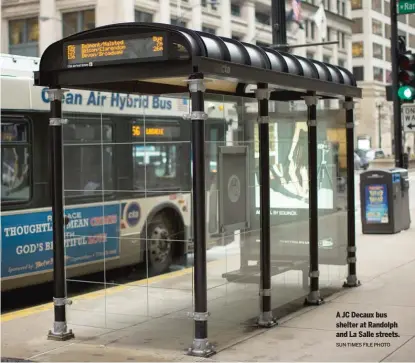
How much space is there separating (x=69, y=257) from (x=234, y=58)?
307 cm

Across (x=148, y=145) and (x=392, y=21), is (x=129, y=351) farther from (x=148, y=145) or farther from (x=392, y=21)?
(x=392, y=21)

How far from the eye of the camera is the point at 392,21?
648 inches

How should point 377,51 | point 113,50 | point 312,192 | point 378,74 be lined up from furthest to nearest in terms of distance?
1. point 378,74
2. point 377,51
3. point 312,192
4. point 113,50

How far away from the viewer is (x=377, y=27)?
74.1 meters

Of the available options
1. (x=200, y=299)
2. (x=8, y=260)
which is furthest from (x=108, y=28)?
(x=8, y=260)

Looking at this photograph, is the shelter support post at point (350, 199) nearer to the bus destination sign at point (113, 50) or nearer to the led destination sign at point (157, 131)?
the led destination sign at point (157, 131)

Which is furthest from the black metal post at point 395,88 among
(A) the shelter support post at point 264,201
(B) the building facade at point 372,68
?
(B) the building facade at point 372,68

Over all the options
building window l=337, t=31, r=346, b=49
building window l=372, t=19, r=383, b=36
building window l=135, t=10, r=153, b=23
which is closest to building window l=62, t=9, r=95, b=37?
building window l=135, t=10, r=153, b=23

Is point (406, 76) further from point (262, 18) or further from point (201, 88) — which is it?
point (262, 18)

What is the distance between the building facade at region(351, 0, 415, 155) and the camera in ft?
233

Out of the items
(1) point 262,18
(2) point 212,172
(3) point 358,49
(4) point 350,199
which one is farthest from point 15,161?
(3) point 358,49

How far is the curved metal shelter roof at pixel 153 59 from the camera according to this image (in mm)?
5988

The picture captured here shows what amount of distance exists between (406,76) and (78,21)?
18933mm

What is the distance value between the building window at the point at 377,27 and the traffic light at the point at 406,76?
5974 centimetres
